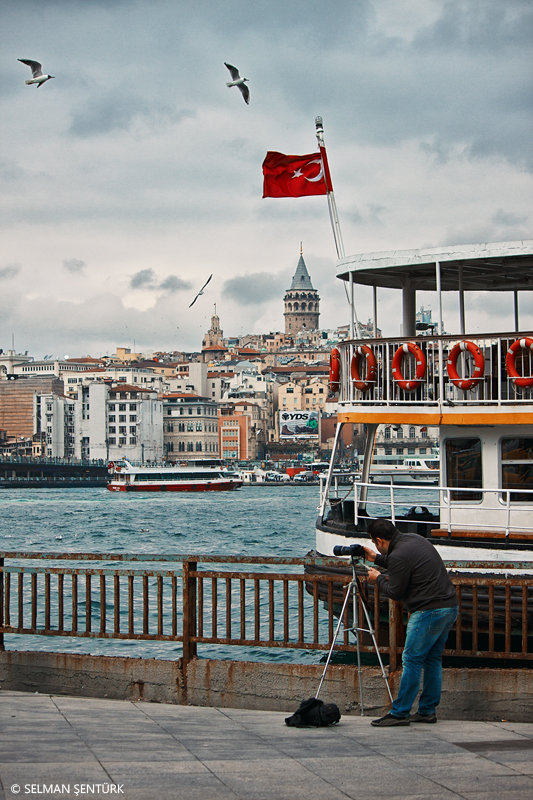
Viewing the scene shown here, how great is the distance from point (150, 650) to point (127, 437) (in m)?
165

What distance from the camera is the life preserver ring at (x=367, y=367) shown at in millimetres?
15484

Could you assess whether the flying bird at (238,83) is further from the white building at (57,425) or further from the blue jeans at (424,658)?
the white building at (57,425)

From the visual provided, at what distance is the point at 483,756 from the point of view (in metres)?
6.50

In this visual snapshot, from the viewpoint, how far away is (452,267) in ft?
55.7

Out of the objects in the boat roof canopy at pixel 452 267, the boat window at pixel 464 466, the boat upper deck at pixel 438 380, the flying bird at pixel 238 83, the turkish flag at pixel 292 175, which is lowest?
the boat window at pixel 464 466

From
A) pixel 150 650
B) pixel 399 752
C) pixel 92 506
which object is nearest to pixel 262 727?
pixel 399 752

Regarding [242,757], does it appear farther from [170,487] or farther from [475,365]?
[170,487]

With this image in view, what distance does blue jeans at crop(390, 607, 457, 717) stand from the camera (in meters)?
7.45

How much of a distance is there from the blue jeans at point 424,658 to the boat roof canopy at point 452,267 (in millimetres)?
8353

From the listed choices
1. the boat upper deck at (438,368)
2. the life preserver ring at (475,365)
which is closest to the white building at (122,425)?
the boat upper deck at (438,368)

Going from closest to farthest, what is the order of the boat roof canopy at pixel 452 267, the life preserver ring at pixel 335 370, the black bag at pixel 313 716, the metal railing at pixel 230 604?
the black bag at pixel 313 716, the metal railing at pixel 230 604, the boat roof canopy at pixel 452 267, the life preserver ring at pixel 335 370

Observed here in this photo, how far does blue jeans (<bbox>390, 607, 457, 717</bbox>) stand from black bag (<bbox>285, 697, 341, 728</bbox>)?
1.41ft

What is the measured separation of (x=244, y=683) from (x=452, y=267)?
1004 cm

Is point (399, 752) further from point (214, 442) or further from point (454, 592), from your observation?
point (214, 442)
